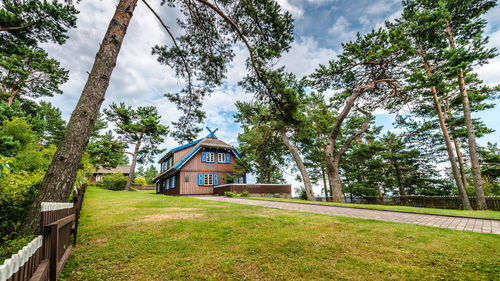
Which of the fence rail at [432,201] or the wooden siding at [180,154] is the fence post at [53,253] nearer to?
the fence rail at [432,201]

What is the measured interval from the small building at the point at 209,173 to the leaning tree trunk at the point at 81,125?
17.3 metres

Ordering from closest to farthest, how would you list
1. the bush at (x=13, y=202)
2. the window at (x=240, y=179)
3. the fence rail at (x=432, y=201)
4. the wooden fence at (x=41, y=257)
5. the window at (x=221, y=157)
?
the wooden fence at (x=41, y=257)
the bush at (x=13, y=202)
the fence rail at (x=432, y=201)
the window at (x=240, y=179)
the window at (x=221, y=157)

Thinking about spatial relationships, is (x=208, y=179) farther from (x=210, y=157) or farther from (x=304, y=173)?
(x=304, y=173)

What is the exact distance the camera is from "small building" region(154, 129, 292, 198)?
21219mm

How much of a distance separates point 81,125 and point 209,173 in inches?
798

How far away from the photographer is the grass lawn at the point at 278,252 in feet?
8.52

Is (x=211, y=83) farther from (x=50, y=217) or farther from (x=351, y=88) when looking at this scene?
(x=351, y=88)

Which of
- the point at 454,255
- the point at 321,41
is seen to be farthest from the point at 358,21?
the point at 454,255

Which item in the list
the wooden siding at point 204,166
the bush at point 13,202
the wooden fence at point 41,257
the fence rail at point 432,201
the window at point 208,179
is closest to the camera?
the wooden fence at point 41,257

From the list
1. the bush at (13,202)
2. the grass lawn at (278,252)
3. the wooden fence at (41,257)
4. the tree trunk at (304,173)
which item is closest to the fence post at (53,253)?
the wooden fence at (41,257)

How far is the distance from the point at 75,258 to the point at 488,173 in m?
31.4

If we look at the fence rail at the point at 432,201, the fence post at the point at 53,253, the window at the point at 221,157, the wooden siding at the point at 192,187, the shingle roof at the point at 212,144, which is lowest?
the fence rail at the point at 432,201

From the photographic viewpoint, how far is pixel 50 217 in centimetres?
213

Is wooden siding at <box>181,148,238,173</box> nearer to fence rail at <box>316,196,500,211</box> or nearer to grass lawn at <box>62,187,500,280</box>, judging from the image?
fence rail at <box>316,196,500,211</box>
